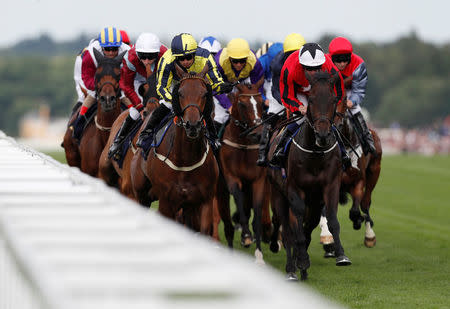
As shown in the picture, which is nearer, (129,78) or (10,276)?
(10,276)

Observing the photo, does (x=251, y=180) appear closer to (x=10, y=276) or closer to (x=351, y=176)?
(x=351, y=176)

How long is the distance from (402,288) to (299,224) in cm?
117

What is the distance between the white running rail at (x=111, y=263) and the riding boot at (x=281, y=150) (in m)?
5.28

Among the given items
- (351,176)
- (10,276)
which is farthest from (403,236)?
(10,276)

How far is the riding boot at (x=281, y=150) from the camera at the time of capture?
33.6 feet

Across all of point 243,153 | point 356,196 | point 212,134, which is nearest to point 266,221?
point 243,153

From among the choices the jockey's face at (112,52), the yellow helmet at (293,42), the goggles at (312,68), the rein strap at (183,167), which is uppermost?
the goggles at (312,68)

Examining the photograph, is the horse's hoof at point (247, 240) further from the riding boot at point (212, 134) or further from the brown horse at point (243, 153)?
the riding boot at point (212, 134)

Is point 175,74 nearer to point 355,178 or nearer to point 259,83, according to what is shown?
point 259,83

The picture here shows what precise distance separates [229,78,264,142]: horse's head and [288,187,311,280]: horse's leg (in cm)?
238

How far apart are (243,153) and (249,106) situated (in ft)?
1.96

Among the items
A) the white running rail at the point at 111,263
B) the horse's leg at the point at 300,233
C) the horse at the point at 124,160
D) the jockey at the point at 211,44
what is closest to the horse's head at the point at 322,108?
the horse's leg at the point at 300,233

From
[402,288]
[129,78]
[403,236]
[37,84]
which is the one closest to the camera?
[402,288]

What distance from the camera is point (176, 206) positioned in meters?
9.66
